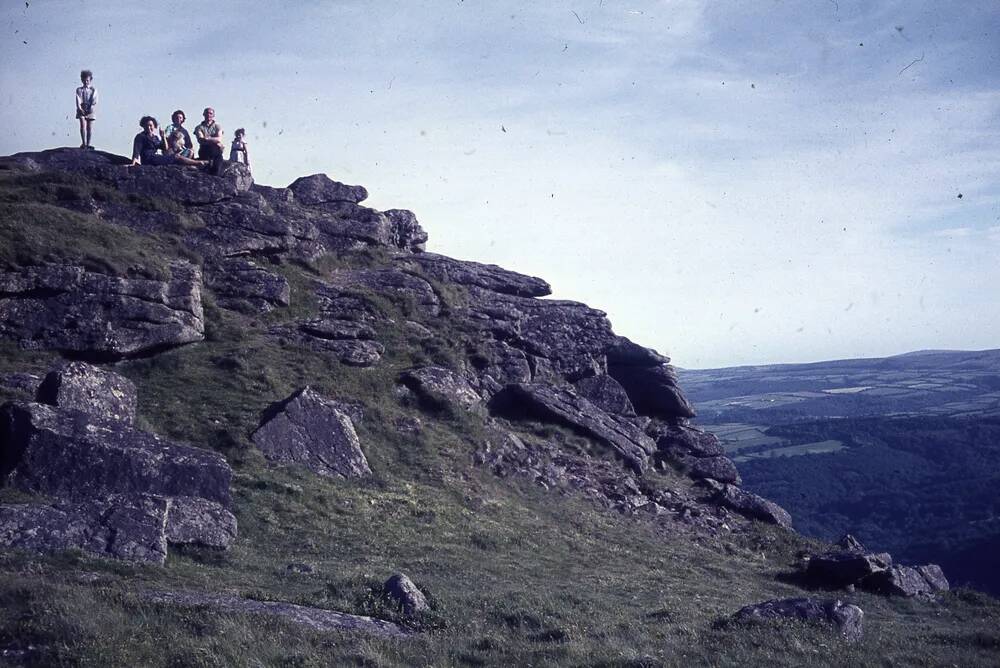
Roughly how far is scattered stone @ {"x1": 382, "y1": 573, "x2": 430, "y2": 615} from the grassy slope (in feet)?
0.79

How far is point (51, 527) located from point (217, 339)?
1322cm

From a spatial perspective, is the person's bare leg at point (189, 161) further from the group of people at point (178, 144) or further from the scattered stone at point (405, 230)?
the scattered stone at point (405, 230)

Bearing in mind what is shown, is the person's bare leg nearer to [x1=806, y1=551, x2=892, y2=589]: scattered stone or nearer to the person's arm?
the person's arm

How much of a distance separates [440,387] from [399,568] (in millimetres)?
11227

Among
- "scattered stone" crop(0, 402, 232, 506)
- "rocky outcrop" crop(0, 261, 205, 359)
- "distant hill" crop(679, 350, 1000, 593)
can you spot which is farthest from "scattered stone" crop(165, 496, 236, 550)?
"distant hill" crop(679, 350, 1000, 593)

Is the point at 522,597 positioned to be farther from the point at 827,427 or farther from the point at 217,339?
the point at 827,427

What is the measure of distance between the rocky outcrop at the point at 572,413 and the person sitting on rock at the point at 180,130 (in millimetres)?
15234

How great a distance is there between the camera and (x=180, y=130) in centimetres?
3141

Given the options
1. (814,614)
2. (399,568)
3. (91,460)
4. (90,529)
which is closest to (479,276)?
(399,568)

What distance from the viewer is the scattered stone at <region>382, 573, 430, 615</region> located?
38.9ft

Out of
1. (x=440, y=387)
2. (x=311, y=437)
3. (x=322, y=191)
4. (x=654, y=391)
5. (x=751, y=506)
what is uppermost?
(x=322, y=191)

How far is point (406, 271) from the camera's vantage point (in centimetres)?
3328

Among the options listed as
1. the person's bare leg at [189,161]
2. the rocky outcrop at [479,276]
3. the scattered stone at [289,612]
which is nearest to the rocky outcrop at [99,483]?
the scattered stone at [289,612]

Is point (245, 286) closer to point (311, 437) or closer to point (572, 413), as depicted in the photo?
point (311, 437)
